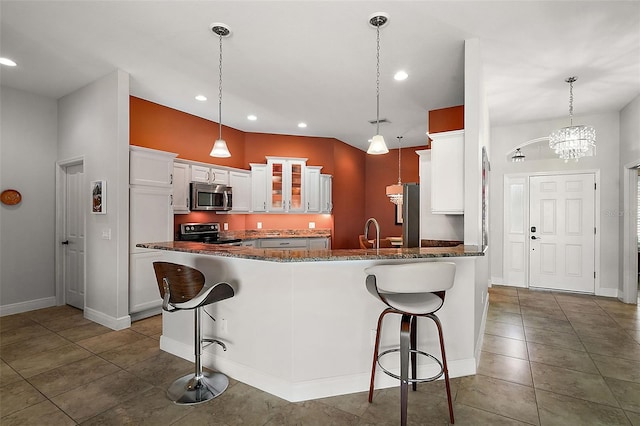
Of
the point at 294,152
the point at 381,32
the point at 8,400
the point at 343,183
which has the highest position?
the point at 381,32

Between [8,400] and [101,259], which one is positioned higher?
[101,259]

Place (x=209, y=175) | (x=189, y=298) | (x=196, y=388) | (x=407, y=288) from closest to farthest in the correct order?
(x=407, y=288), (x=189, y=298), (x=196, y=388), (x=209, y=175)

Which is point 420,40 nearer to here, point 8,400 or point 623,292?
point 8,400

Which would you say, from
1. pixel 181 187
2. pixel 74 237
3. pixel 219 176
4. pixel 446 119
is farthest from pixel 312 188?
pixel 74 237

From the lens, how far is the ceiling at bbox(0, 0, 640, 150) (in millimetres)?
2494

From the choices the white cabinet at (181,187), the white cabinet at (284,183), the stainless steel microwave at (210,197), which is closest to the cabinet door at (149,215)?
the white cabinet at (181,187)

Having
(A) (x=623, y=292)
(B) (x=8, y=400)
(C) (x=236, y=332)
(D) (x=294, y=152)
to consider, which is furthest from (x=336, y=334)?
(A) (x=623, y=292)

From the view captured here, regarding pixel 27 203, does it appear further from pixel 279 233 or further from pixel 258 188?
pixel 279 233

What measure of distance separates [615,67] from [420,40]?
2.39 meters

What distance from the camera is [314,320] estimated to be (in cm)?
224

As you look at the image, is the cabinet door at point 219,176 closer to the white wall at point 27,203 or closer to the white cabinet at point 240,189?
the white cabinet at point 240,189

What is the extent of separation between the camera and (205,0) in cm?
238

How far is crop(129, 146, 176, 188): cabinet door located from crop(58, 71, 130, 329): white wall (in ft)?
0.33

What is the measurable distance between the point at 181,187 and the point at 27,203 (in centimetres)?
192
